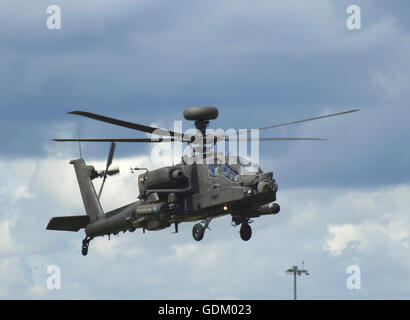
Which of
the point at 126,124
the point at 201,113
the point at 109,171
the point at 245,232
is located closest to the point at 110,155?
the point at 109,171

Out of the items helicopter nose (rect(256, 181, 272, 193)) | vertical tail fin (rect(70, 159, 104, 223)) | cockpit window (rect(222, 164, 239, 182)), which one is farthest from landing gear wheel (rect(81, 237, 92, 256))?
helicopter nose (rect(256, 181, 272, 193))

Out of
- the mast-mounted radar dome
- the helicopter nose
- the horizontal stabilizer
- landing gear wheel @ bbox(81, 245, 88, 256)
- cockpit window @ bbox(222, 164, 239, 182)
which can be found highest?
the mast-mounted radar dome

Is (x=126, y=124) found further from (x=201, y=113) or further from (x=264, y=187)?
(x=264, y=187)

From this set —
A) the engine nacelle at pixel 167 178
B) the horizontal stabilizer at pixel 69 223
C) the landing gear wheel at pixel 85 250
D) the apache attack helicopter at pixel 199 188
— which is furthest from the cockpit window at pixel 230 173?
the landing gear wheel at pixel 85 250

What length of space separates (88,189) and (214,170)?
38.4 feet

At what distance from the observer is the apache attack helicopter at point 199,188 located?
51.7 m

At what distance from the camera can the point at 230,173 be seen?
172ft

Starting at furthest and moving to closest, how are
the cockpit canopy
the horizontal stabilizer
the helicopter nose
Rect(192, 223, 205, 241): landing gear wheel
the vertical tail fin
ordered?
the vertical tail fin, the horizontal stabilizer, Rect(192, 223, 205, 241): landing gear wheel, the cockpit canopy, the helicopter nose

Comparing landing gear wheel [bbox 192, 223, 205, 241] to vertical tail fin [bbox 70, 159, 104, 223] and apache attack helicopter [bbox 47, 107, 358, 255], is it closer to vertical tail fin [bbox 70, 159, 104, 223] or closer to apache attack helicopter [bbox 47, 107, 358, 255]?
apache attack helicopter [bbox 47, 107, 358, 255]

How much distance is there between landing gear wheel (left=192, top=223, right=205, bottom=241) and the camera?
53.2 meters

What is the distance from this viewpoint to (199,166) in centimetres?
5366

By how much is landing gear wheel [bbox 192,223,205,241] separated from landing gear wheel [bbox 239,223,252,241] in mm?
2098
